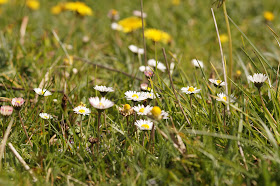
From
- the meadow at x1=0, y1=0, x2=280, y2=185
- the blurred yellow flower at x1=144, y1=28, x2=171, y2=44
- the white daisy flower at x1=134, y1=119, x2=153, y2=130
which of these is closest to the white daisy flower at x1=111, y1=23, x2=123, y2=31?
the meadow at x1=0, y1=0, x2=280, y2=185

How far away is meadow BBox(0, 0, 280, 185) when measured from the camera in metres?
1.16

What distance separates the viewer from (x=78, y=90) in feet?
6.31

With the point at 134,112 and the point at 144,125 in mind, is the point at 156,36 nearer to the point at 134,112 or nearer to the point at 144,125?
the point at 134,112

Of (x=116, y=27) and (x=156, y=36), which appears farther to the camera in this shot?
(x=116, y=27)

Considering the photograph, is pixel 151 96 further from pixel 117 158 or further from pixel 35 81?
pixel 35 81

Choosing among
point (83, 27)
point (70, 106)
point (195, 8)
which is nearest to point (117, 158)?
point (70, 106)

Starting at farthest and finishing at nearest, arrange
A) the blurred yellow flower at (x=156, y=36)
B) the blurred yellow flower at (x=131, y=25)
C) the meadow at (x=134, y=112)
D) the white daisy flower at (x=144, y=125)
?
the blurred yellow flower at (x=131, y=25) < the blurred yellow flower at (x=156, y=36) < the white daisy flower at (x=144, y=125) < the meadow at (x=134, y=112)

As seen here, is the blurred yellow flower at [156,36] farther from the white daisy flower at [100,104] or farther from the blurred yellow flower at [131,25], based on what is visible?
the white daisy flower at [100,104]

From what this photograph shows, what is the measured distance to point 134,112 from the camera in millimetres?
1467

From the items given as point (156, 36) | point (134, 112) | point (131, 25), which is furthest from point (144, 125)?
point (131, 25)

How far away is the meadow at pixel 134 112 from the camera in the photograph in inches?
45.8

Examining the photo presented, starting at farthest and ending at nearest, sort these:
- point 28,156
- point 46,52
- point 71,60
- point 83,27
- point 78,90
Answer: point 83,27, point 46,52, point 71,60, point 78,90, point 28,156

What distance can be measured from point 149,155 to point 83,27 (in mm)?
2414

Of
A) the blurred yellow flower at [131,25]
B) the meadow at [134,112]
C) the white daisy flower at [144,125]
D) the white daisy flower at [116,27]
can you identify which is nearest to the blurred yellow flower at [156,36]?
the meadow at [134,112]
